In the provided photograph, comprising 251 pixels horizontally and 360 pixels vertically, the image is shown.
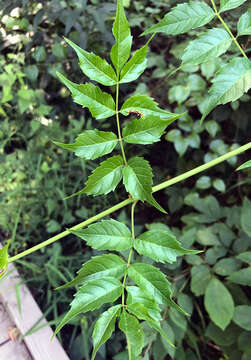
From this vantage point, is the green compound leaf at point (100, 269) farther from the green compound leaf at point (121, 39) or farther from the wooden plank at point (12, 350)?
the wooden plank at point (12, 350)

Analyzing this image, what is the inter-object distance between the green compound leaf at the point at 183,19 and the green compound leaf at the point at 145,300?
356 millimetres

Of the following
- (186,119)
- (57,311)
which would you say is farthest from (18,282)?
(186,119)

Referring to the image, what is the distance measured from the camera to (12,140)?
4.89 ft

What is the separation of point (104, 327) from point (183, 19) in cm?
43

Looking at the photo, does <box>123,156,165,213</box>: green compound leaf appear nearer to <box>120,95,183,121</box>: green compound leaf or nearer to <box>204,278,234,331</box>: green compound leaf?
<box>120,95,183,121</box>: green compound leaf

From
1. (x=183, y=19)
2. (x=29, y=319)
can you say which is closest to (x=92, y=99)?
(x=183, y=19)

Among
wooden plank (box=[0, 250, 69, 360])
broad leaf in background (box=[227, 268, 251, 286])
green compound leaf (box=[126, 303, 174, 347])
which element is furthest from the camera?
wooden plank (box=[0, 250, 69, 360])

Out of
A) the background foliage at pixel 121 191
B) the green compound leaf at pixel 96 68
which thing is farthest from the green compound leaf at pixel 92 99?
the background foliage at pixel 121 191

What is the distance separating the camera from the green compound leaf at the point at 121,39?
0.39 meters

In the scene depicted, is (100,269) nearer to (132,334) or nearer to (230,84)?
(132,334)

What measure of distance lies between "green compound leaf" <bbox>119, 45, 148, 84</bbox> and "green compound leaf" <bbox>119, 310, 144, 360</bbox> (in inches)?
12.3

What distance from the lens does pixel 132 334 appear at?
15.8 inches

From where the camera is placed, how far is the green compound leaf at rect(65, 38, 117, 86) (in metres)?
0.42

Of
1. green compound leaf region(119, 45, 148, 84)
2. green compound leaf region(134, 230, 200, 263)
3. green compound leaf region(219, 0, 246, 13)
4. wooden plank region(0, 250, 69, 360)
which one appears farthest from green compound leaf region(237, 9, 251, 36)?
wooden plank region(0, 250, 69, 360)
